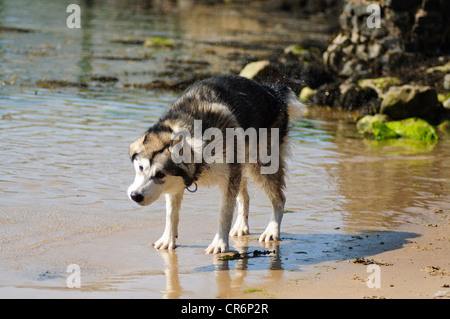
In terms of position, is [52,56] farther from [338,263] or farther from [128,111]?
[338,263]

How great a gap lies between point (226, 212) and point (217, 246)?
1.03 ft

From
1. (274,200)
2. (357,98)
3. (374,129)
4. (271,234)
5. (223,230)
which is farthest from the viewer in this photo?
(357,98)

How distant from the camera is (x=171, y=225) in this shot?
598 cm

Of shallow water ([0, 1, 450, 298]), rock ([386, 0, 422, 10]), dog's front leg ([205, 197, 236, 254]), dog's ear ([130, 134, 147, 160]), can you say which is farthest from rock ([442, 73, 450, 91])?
dog's ear ([130, 134, 147, 160])

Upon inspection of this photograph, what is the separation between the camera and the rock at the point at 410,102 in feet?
41.7

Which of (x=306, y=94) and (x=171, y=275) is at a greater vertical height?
(x=306, y=94)

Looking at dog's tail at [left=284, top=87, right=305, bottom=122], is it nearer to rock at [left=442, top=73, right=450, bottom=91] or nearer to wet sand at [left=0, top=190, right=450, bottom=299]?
wet sand at [left=0, top=190, right=450, bottom=299]

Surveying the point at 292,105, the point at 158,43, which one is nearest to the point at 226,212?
the point at 292,105

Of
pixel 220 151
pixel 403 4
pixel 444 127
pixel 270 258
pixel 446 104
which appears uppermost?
pixel 403 4

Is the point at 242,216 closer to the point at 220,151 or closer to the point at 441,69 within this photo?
the point at 220,151

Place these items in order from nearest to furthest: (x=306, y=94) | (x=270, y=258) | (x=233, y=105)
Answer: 1. (x=270, y=258)
2. (x=233, y=105)
3. (x=306, y=94)
